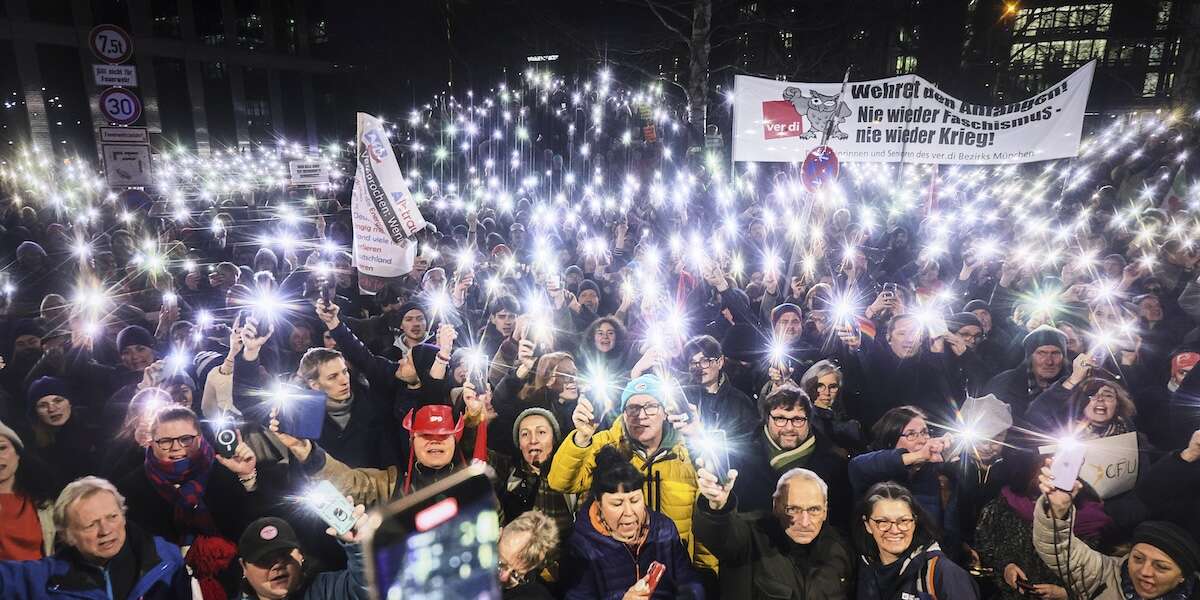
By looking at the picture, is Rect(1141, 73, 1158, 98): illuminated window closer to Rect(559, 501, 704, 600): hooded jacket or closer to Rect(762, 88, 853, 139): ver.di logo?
Rect(762, 88, 853, 139): ver.di logo

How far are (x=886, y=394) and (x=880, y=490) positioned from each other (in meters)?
2.20

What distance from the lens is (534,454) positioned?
12.6ft

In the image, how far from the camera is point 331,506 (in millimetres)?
3174

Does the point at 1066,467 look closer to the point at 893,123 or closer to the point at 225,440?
the point at 225,440

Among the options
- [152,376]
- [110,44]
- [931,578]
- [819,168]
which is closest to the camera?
[931,578]

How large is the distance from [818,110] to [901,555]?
7.36 metres

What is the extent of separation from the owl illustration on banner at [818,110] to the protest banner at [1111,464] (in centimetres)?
608

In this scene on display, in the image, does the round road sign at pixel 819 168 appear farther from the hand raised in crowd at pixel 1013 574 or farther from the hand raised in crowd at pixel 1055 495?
the hand raised in crowd at pixel 1013 574

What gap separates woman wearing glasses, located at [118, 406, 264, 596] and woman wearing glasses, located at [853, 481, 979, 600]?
302cm

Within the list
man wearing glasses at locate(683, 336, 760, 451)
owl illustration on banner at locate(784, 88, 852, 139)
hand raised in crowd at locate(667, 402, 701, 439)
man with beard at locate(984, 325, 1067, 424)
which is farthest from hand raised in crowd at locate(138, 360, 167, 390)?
owl illustration on banner at locate(784, 88, 852, 139)

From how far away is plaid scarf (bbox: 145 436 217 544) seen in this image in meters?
3.24

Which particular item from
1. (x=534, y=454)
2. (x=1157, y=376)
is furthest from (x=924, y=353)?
(x=534, y=454)

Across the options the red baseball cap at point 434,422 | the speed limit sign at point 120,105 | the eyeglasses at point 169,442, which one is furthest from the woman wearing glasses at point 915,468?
the speed limit sign at point 120,105

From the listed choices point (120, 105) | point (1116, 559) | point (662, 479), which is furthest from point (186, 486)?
point (120, 105)
